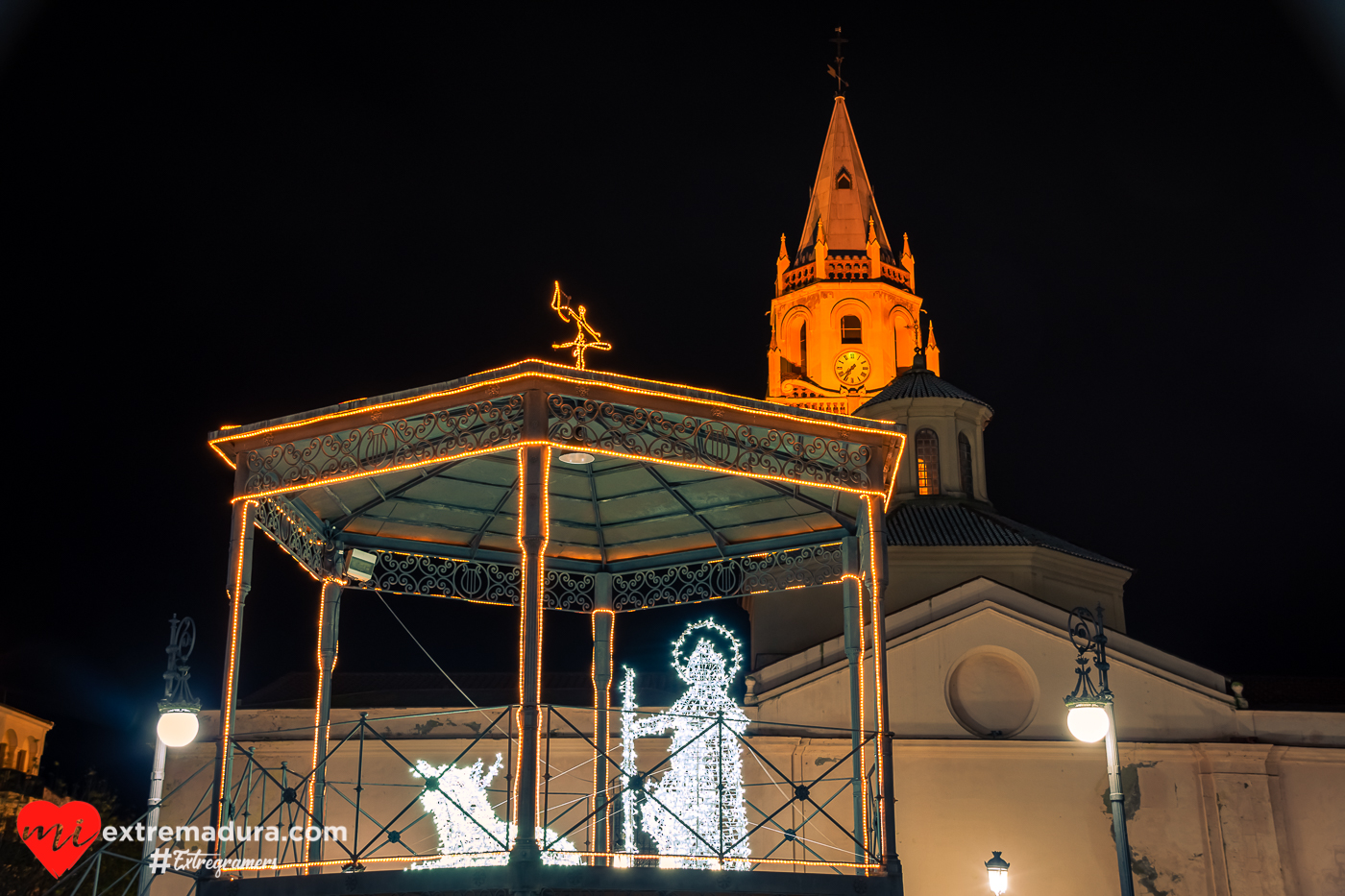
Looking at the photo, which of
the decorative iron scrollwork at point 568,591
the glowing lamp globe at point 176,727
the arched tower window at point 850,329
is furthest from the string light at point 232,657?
the arched tower window at point 850,329

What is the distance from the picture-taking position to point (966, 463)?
36531 mm

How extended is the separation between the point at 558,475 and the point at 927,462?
21292mm

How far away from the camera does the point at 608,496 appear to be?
17406 mm

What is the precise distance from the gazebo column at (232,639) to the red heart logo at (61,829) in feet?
27.7

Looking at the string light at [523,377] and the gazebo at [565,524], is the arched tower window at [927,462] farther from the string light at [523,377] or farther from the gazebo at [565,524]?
the string light at [523,377]

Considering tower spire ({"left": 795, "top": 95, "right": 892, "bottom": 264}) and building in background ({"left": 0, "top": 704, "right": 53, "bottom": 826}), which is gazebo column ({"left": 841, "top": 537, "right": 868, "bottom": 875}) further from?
tower spire ({"left": 795, "top": 95, "right": 892, "bottom": 264})

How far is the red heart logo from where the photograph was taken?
779 inches

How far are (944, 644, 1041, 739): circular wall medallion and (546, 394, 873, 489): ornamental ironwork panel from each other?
47.1 ft

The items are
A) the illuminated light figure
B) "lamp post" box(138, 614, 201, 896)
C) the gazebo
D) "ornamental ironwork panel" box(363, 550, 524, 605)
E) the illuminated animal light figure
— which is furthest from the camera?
the illuminated animal light figure

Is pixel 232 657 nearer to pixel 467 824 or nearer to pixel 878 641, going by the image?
pixel 878 641

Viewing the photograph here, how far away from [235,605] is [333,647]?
2816 mm

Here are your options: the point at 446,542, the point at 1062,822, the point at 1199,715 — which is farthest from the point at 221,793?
the point at 1199,715

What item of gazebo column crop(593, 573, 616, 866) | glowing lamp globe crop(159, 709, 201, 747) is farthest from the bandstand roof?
glowing lamp globe crop(159, 709, 201, 747)

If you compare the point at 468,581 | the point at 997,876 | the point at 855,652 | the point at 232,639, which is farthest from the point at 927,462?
the point at 232,639
